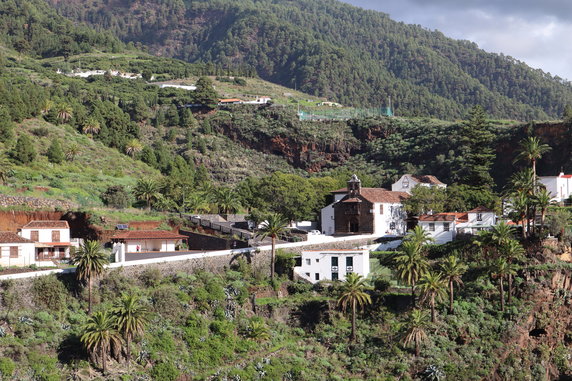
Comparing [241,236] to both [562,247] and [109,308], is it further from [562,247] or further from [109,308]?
[562,247]

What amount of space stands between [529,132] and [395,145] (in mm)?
24148

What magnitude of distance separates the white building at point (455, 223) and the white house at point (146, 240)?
22134 millimetres

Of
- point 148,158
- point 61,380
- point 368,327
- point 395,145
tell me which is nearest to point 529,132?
point 395,145

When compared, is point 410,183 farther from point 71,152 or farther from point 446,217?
point 71,152

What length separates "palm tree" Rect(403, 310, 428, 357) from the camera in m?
54.3

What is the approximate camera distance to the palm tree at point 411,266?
57812 millimetres

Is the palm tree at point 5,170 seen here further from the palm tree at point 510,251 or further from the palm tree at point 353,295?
the palm tree at point 510,251

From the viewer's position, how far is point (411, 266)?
57812mm

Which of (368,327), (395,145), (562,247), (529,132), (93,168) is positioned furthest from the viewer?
(395,145)

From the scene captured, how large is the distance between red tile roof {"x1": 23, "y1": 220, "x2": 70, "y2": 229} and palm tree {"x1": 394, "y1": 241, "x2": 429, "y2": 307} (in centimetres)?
2740

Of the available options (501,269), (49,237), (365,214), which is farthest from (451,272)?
(49,237)

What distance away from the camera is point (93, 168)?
98.1 meters

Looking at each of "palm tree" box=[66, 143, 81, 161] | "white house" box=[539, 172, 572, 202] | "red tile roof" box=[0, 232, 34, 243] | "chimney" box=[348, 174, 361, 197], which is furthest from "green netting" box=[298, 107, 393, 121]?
"red tile roof" box=[0, 232, 34, 243]

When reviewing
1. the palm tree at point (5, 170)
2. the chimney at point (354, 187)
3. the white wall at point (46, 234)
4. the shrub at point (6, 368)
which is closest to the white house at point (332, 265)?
the chimney at point (354, 187)
